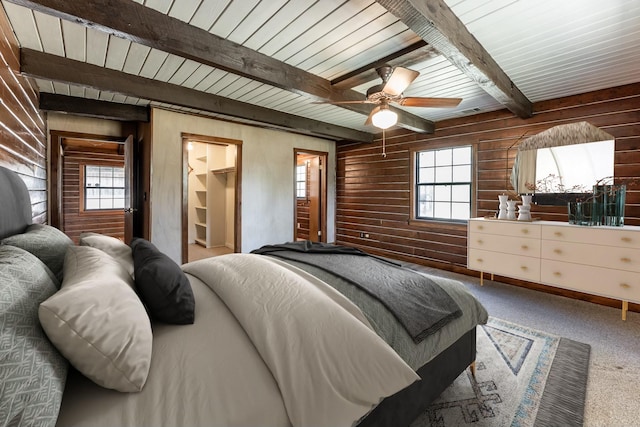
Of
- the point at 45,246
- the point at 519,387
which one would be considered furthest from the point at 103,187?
the point at 519,387

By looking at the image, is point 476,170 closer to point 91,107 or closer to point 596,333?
point 596,333

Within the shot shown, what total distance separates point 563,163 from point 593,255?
4.05 ft

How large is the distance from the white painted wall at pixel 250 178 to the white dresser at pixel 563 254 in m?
3.12

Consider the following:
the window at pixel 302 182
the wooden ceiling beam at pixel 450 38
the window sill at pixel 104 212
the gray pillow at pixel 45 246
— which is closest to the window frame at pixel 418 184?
the wooden ceiling beam at pixel 450 38

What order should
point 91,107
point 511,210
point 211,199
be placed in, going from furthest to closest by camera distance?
point 211,199
point 91,107
point 511,210

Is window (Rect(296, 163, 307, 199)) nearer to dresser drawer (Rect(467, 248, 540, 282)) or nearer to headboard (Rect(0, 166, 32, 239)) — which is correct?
dresser drawer (Rect(467, 248, 540, 282))

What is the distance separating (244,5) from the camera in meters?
1.95

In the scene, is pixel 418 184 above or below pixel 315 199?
above

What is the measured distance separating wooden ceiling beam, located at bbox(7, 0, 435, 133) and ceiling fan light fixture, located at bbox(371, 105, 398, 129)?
25.0 inches

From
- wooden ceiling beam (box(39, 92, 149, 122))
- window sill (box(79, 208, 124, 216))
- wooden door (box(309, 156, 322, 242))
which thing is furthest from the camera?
window sill (box(79, 208, 124, 216))

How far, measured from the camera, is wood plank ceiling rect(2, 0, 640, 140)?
191 centimetres

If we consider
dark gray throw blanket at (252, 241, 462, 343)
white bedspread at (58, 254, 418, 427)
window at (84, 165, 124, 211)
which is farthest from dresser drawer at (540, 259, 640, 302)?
window at (84, 165, 124, 211)

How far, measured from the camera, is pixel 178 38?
2068 millimetres

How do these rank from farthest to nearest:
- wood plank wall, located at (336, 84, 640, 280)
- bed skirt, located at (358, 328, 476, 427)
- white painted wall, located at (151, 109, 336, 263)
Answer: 1. white painted wall, located at (151, 109, 336, 263)
2. wood plank wall, located at (336, 84, 640, 280)
3. bed skirt, located at (358, 328, 476, 427)
